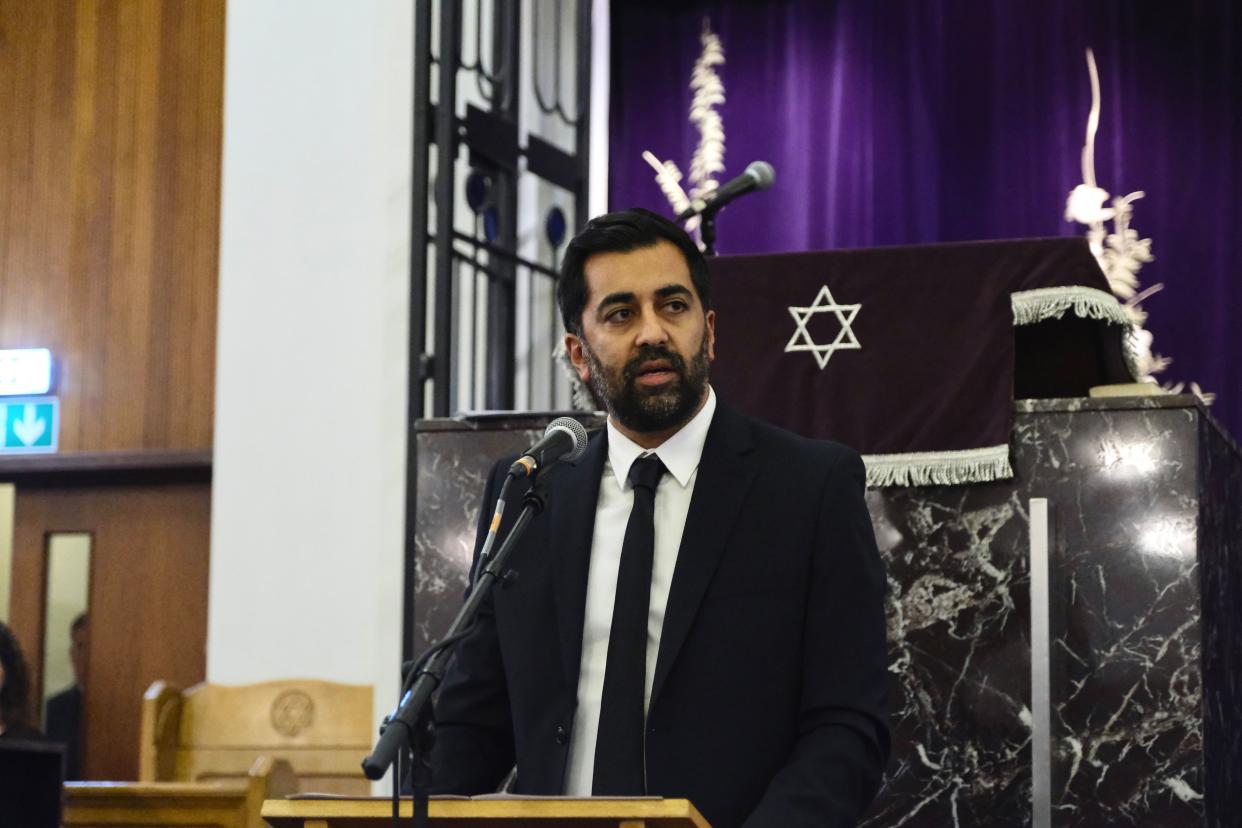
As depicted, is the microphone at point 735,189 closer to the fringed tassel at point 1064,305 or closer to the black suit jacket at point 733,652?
the fringed tassel at point 1064,305

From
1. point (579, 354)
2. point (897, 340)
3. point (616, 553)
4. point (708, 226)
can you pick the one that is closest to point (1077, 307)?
point (897, 340)

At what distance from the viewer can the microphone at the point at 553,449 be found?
2.28m

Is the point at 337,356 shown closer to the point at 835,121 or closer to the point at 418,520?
the point at 418,520

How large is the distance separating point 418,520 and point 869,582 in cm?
240

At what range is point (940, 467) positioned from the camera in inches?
167

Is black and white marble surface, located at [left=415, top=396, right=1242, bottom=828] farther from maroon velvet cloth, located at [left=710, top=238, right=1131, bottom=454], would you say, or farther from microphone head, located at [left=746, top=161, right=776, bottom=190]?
microphone head, located at [left=746, top=161, right=776, bottom=190]

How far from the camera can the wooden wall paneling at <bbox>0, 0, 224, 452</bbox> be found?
265 inches

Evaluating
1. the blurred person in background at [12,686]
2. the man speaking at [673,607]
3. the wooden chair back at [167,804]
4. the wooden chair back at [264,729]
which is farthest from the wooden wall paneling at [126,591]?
the man speaking at [673,607]

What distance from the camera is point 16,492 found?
683 centimetres

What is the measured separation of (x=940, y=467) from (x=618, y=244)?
1774 mm

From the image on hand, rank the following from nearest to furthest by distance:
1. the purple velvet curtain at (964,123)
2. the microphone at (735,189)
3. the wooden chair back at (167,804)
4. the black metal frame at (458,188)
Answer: the wooden chair back at (167,804)
the microphone at (735,189)
the black metal frame at (458,188)
the purple velvet curtain at (964,123)

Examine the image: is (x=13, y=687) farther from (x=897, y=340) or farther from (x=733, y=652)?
(x=733, y=652)

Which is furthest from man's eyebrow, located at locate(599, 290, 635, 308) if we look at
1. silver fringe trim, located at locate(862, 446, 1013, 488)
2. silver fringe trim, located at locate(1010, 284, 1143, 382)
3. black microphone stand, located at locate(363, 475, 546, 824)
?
silver fringe trim, located at locate(1010, 284, 1143, 382)

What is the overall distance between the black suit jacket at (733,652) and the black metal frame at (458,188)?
2554mm
